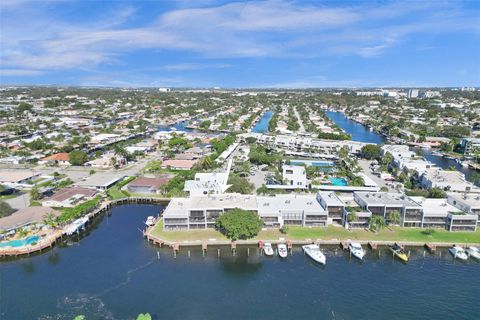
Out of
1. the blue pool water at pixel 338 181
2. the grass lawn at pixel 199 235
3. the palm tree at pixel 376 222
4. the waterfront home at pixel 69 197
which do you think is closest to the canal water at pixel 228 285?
the grass lawn at pixel 199 235

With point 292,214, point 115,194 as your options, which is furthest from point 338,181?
point 115,194

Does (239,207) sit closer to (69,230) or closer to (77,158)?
(69,230)

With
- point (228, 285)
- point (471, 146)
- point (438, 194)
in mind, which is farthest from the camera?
point (471, 146)

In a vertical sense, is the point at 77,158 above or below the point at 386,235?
above

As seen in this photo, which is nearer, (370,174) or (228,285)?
(228,285)

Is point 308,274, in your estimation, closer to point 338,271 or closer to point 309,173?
point 338,271

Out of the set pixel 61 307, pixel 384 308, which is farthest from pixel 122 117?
pixel 384 308

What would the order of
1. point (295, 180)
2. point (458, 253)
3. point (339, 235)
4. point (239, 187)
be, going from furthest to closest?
point (295, 180) < point (239, 187) < point (339, 235) < point (458, 253)
